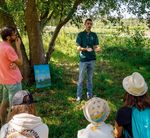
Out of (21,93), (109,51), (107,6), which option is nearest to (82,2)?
(107,6)

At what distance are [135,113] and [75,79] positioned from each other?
767cm

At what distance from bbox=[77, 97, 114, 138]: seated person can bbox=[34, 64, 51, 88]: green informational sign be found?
20.9ft

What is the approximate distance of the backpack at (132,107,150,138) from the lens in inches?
170

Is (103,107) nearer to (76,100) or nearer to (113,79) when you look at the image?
(76,100)

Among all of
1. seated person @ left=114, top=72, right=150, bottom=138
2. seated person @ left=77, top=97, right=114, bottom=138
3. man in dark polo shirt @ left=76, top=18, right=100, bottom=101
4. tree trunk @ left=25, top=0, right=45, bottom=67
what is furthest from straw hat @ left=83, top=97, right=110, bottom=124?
tree trunk @ left=25, top=0, right=45, bottom=67

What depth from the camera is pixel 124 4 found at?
11.4 metres

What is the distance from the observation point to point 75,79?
11992 millimetres

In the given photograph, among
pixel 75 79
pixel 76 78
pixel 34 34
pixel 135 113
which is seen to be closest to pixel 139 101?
pixel 135 113

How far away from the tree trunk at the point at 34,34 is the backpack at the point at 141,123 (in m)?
6.69

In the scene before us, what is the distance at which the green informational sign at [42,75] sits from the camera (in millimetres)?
10625

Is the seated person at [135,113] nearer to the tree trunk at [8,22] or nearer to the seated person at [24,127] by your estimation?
the seated person at [24,127]

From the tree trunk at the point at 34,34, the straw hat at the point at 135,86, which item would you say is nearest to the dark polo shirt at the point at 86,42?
the tree trunk at the point at 34,34

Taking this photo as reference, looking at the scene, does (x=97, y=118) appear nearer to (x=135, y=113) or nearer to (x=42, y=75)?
(x=135, y=113)

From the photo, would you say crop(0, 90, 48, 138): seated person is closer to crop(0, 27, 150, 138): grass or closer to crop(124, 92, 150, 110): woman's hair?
A: crop(124, 92, 150, 110): woman's hair
